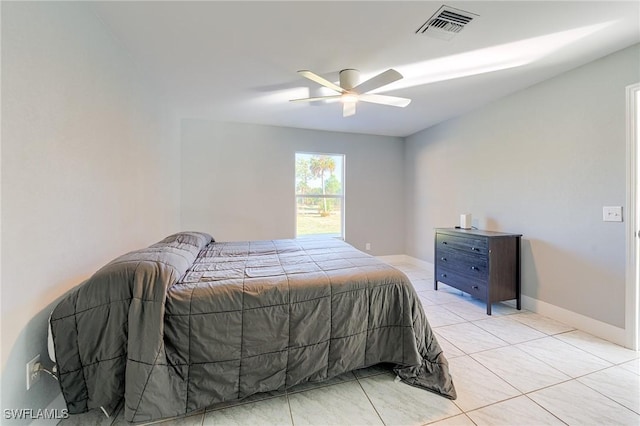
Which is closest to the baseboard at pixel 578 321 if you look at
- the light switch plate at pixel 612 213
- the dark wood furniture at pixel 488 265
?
the dark wood furniture at pixel 488 265

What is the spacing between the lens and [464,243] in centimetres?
308

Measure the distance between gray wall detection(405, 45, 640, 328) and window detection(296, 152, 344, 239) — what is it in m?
2.01

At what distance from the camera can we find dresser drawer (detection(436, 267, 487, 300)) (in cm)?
282

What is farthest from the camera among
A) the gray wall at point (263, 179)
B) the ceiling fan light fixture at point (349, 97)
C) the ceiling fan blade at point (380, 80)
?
the gray wall at point (263, 179)

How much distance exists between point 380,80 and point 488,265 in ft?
7.30

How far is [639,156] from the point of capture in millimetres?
2064

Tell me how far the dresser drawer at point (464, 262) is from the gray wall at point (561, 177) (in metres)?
0.54

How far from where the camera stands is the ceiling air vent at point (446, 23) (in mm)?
1704

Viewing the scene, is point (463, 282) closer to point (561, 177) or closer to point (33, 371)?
point (561, 177)

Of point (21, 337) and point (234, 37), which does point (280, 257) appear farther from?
point (234, 37)

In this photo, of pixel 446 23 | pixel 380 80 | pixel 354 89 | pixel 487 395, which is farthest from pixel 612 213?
pixel 354 89

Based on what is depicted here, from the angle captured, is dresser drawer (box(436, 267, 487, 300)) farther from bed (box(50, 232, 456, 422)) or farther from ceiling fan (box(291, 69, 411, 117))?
ceiling fan (box(291, 69, 411, 117))

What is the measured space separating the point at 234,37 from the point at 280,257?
1.82 metres

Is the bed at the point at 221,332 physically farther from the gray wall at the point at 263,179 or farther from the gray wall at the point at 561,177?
the gray wall at the point at 263,179
